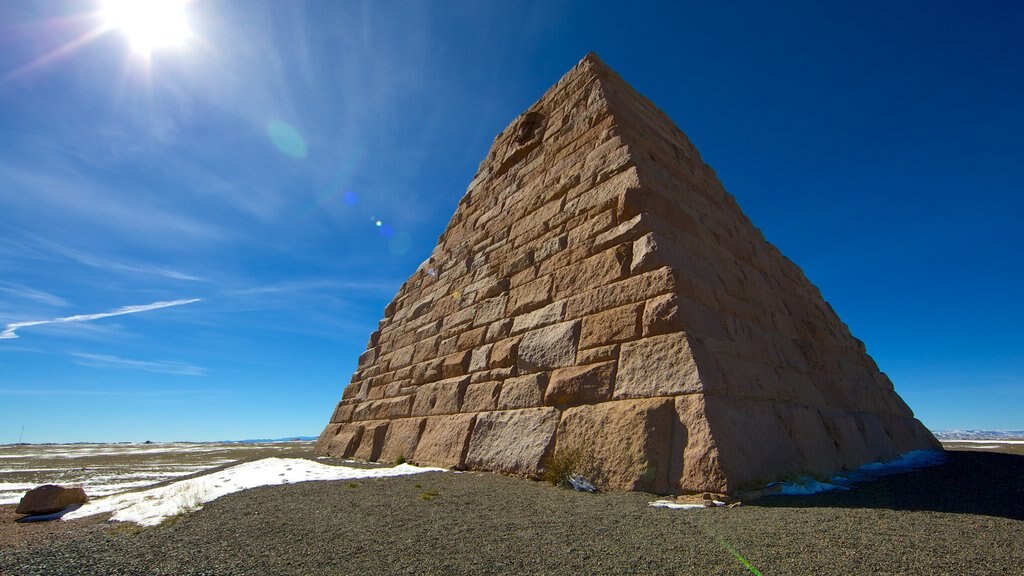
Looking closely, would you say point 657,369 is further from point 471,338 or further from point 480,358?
point 471,338

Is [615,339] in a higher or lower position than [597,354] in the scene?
higher

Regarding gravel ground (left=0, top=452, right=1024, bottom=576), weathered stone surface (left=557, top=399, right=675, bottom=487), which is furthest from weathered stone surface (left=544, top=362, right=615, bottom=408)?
gravel ground (left=0, top=452, right=1024, bottom=576)

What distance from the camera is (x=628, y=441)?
3.33 metres

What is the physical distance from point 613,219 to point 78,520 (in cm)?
471

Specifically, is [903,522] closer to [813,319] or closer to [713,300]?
[713,300]

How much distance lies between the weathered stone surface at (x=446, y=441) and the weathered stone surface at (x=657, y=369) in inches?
74.9

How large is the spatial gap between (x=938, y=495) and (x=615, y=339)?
2.37 m

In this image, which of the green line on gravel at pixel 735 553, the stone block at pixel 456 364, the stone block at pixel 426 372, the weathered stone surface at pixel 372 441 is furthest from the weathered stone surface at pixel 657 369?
the weathered stone surface at pixel 372 441

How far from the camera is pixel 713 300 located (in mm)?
4148

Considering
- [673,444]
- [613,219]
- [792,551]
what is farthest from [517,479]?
[613,219]

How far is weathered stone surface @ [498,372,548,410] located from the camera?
434cm

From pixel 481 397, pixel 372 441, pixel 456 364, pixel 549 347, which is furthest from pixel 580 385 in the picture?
pixel 372 441

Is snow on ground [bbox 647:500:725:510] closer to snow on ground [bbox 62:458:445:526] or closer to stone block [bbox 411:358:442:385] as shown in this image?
snow on ground [bbox 62:458:445:526]

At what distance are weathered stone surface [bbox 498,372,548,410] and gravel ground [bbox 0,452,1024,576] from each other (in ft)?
3.72
